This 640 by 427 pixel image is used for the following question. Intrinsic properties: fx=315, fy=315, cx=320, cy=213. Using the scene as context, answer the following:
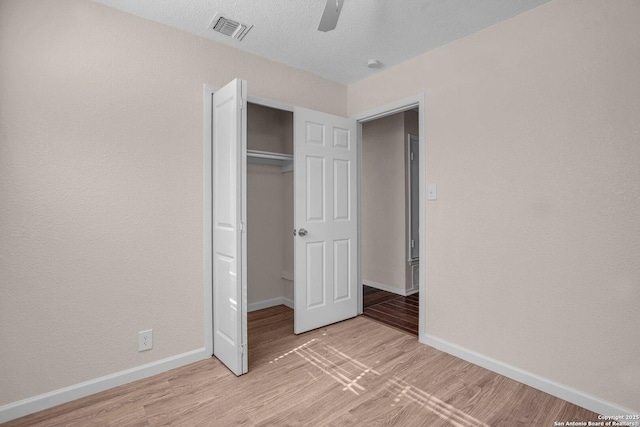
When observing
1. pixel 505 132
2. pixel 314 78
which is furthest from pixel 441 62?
pixel 314 78

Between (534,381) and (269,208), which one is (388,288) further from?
(534,381)

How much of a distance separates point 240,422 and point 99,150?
1859mm

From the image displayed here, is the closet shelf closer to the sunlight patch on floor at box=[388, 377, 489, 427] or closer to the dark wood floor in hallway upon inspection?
the dark wood floor in hallway

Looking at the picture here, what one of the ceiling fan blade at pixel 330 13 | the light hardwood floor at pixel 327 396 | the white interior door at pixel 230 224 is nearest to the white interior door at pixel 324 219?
the light hardwood floor at pixel 327 396

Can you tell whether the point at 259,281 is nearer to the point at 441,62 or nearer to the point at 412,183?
the point at 412,183

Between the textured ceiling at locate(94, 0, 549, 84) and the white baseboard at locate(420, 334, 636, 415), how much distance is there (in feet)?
7.90

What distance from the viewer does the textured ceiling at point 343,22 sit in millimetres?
2042

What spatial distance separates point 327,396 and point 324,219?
4.97ft

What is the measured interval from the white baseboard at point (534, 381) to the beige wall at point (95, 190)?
6.52 feet

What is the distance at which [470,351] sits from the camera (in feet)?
7.84

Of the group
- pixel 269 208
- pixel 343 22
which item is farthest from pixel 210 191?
pixel 343 22

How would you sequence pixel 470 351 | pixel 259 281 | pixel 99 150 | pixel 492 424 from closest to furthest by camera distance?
pixel 492 424
pixel 99 150
pixel 470 351
pixel 259 281

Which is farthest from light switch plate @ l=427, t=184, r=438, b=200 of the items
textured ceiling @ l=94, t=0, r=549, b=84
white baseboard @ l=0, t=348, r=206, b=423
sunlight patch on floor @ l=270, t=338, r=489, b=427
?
white baseboard @ l=0, t=348, r=206, b=423

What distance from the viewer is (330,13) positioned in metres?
1.57
